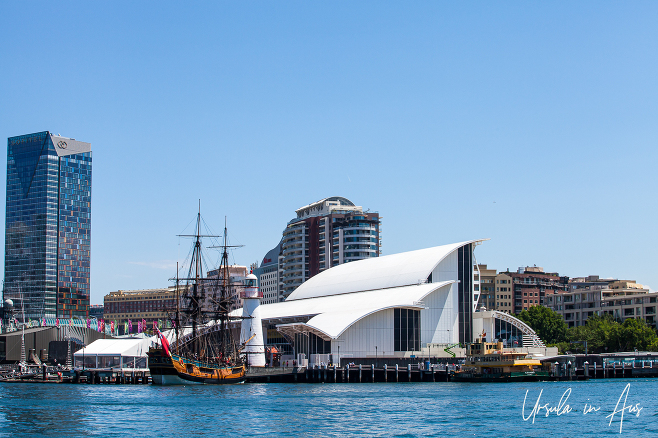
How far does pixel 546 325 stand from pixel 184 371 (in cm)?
8235

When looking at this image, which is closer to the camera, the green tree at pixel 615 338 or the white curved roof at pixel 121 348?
the white curved roof at pixel 121 348

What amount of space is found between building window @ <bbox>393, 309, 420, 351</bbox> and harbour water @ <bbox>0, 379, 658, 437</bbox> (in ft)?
49.6

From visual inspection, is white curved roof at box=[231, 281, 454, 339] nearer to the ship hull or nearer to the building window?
the building window

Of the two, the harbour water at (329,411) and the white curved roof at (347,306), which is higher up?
the white curved roof at (347,306)

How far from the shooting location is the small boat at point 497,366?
3396 inches

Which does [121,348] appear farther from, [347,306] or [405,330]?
[405,330]

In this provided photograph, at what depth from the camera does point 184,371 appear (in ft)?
294

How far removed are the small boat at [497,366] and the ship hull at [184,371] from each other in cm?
2378

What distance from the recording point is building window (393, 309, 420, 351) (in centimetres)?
10019

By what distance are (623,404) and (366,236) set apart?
134756 millimetres

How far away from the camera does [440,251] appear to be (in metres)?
111

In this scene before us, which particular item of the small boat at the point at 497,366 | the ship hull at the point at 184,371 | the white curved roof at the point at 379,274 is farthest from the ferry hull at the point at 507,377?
the ship hull at the point at 184,371

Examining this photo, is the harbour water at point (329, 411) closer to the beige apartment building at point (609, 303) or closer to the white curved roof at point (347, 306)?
the white curved roof at point (347, 306)

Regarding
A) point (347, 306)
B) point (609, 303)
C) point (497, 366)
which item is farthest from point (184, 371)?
point (609, 303)
